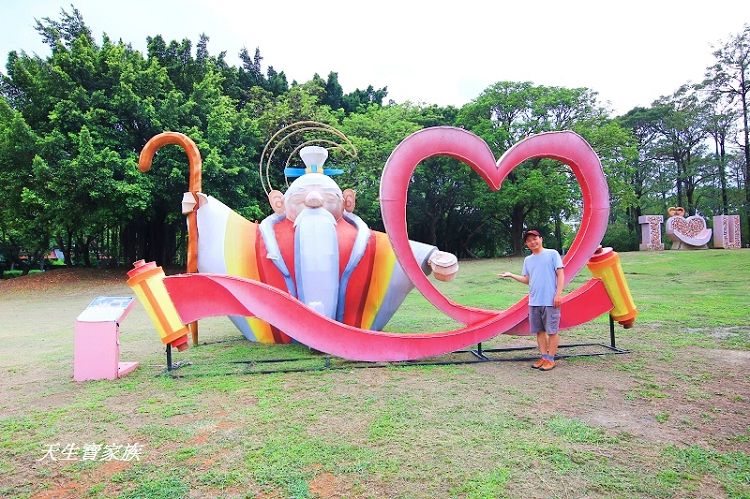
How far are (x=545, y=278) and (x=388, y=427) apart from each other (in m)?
2.42

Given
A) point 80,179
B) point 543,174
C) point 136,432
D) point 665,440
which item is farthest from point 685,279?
point 80,179

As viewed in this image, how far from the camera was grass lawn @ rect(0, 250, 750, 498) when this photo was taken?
2.55 m

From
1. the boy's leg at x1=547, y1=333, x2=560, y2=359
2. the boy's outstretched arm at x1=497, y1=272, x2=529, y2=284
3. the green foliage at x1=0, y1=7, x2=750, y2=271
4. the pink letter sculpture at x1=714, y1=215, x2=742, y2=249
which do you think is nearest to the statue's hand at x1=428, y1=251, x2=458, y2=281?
the boy's outstretched arm at x1=497, y1=272, x2=529, y2=284

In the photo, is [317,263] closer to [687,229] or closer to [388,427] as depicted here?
[388,427]

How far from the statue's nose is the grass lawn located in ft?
5.96

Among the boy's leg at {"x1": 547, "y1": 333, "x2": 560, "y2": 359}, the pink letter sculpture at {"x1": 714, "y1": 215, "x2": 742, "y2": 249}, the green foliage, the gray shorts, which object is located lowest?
the boy's leg at {"x1": 547, "y1": 333, "x2": 560, "y2": 359}

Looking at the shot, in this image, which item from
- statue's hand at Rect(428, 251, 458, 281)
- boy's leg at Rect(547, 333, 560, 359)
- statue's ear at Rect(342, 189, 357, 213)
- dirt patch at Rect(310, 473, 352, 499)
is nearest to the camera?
dirt patch at Rect(310, 473, 352, 499)

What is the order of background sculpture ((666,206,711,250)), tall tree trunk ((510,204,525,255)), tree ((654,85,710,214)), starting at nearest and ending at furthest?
background sculpture ((666,206,711,250)) < tall tree trunk ((510,204,525,255)) < tree ((654,85,710,214))

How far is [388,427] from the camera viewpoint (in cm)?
330

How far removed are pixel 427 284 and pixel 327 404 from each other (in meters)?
1.86

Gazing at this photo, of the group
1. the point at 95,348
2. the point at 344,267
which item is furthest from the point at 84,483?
the point at 344,267

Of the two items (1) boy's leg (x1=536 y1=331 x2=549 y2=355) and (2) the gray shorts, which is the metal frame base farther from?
(2) the gray shorts

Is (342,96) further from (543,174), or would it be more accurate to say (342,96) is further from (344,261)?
(344,261)

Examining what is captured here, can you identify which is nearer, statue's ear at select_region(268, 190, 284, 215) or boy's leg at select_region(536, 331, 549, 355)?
boy's leg at select_region(536, 331, 549, 355)
